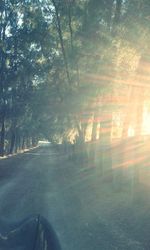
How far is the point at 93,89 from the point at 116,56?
527cm

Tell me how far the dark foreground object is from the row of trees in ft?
36.9

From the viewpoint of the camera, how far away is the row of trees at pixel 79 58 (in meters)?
17.5

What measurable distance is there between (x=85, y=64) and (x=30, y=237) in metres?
24.6

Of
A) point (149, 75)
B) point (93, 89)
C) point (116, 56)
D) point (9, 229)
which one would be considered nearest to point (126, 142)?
point (149, 75)

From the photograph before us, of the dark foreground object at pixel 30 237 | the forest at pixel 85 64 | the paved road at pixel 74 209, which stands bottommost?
the paved road at pixel 74 209

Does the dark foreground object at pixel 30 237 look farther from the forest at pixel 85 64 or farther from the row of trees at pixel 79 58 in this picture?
the row of trees at pixel 79 58

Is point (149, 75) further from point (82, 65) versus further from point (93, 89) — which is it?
point (82, 65)

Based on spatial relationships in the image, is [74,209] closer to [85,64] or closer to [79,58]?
[79,58]

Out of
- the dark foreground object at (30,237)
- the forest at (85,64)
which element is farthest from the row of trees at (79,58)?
the dark foreground object at (30,237)

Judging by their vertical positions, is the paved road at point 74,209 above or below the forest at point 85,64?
below

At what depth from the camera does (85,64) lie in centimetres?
2892

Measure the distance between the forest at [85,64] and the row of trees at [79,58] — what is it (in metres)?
0.03

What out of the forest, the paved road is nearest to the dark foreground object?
the paved road

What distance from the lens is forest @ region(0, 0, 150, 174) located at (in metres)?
17.3
